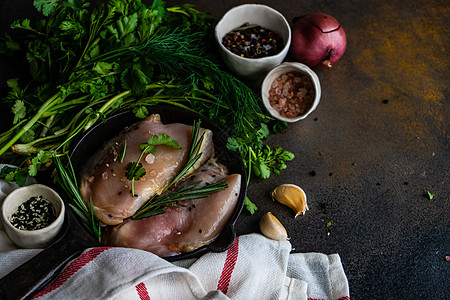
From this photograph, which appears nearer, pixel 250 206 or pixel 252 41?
pixel 250 206

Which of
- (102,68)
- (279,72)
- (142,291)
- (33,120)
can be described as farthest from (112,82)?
(142,291)

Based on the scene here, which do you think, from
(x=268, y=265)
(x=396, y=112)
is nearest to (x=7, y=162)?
(x=268, y=265)

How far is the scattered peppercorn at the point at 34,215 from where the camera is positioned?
5.68ft

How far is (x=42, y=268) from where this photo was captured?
1622mm

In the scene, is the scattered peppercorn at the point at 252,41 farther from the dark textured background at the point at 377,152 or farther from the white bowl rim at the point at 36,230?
the white bowl rim at the point at 36,230

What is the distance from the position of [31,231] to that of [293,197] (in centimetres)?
105

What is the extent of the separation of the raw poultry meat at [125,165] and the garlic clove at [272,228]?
1.22ft

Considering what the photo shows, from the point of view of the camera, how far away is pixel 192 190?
→ 1837 millimetres

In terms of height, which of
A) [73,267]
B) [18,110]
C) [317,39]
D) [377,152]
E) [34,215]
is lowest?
[377,152]

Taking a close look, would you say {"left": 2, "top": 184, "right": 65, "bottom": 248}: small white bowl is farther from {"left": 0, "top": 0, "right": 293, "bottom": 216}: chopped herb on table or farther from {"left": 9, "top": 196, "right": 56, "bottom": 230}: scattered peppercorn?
{"left": 0, "top": 0, "right": 293, "bottom": 216}: chopped herb on table

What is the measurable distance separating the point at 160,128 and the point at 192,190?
29 cm

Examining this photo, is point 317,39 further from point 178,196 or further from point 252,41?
point 178,196

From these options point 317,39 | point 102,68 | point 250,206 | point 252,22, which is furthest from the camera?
point 252,22

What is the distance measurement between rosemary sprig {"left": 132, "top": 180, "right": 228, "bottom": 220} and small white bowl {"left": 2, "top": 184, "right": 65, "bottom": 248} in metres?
0.29
